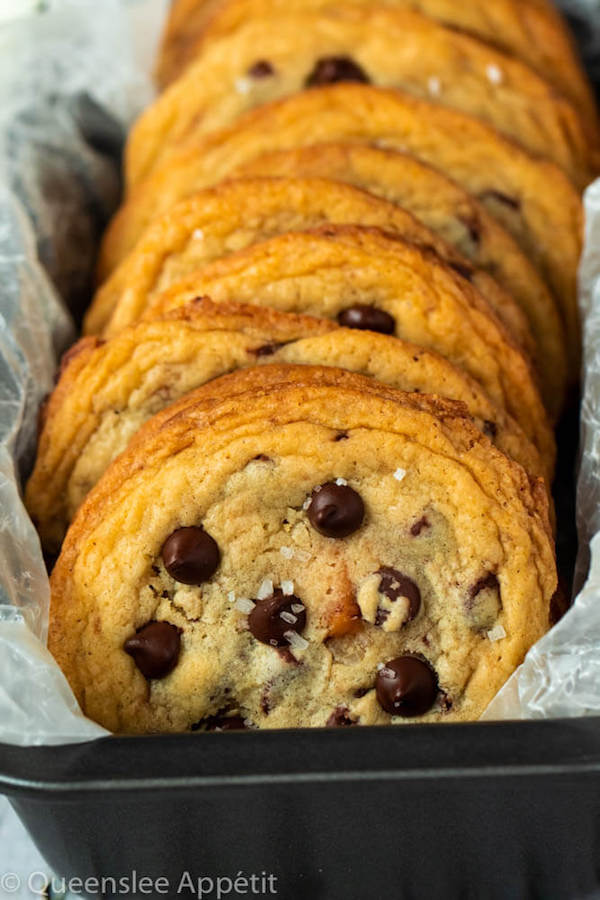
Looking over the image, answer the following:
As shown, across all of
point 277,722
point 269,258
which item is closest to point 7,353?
point 269,258

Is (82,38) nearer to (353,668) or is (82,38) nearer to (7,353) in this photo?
(7,353)

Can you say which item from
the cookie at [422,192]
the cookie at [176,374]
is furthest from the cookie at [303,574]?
the cookie at [422,192]

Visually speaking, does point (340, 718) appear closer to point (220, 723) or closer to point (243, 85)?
point (220, 723)

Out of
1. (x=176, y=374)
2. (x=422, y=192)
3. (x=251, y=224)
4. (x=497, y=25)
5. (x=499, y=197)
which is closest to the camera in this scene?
(x=176, y=374)

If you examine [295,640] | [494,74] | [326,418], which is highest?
[494,74]

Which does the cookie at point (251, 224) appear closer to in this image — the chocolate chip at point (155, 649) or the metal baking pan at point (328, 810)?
the chocolate chip at point (155, 649)

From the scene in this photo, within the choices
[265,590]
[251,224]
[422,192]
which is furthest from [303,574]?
[422,192]
